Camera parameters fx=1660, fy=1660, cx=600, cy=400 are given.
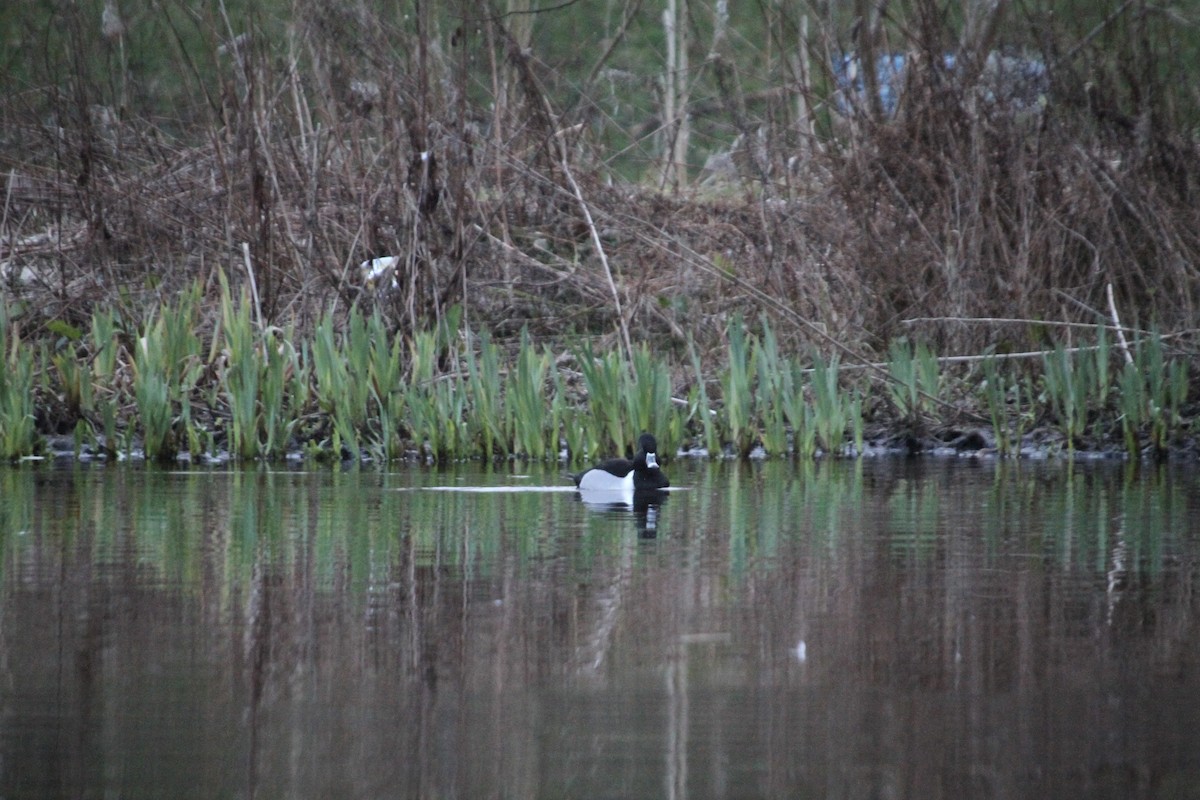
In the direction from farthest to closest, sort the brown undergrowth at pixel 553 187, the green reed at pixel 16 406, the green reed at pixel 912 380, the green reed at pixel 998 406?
the brown undergrowth at pixel 553 187
the green reed at pixel 912 380
the green reed at pixel 998 406
the green reed at pixel 16 406

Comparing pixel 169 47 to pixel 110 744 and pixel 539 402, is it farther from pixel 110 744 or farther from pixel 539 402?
pixel 110 744

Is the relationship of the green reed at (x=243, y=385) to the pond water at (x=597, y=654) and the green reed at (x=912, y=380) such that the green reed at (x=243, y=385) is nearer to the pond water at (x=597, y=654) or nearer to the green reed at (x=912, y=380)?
the pond water at (x=597, y=654)

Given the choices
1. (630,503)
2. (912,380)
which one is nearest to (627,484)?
(630,503)

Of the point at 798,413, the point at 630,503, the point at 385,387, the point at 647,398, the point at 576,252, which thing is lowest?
the point at 630,503

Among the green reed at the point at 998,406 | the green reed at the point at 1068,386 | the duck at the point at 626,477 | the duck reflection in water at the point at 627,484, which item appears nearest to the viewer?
the duck reflection in water at the point at 627,484

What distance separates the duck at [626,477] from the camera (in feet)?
27.7

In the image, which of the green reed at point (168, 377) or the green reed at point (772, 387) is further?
the green reed at point (772, 387)

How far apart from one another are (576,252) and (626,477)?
5538mm

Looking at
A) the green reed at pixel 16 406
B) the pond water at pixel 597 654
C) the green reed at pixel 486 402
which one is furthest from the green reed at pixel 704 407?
the green reed at pixel 16 406

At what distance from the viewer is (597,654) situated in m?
3.87

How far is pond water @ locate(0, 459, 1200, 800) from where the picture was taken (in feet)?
9.51

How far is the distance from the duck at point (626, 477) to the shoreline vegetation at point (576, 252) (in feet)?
5.29

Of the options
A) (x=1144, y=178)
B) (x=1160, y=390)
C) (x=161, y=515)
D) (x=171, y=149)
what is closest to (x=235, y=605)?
(x=161, y=515)

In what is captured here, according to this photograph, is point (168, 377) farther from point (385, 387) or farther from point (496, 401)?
point (496, 401)
